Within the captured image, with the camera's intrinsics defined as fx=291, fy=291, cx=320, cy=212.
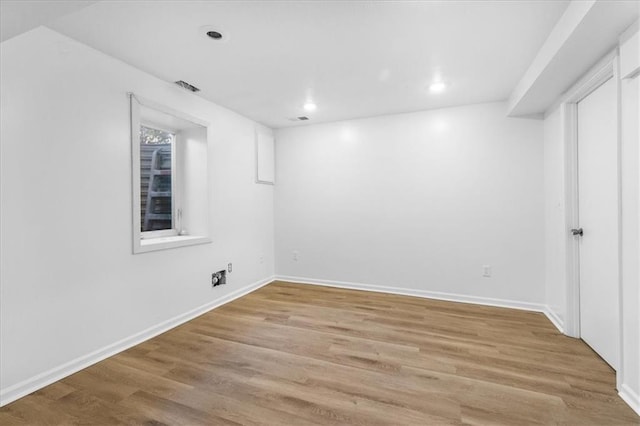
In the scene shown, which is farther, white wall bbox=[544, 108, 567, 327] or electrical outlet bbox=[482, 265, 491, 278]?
electrical outlet bbox=[482, 265, 491, 278]

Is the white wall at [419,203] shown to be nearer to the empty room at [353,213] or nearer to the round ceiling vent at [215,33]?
the empty room at [353,213]

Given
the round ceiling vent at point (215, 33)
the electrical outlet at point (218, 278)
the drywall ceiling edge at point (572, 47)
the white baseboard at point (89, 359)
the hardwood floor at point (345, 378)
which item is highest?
the round ceiling vent at point (215, 33)

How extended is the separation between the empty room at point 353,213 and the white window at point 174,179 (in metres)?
0.03

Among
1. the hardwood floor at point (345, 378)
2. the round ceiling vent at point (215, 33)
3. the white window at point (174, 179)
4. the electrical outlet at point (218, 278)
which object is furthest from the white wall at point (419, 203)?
the round ceiling vent at point (215, 33)

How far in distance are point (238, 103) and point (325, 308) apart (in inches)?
102

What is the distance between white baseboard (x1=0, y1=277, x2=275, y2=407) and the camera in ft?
5.87

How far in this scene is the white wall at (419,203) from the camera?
3287 mm

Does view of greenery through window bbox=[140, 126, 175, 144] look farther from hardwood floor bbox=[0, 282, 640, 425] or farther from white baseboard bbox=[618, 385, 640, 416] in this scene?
white baseboard bbox=[618, 385, 640, 416]

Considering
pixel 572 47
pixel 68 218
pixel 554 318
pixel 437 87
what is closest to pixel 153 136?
pixel 68 218

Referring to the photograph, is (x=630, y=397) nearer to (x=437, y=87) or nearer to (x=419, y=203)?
(x=419, y=203)

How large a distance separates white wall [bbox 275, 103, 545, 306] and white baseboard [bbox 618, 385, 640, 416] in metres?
1.62

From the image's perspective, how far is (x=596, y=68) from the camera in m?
2.06

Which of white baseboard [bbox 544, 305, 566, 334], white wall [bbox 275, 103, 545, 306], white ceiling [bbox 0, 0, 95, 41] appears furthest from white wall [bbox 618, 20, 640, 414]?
white ceiling [bbox 0, 0, 95, 41]

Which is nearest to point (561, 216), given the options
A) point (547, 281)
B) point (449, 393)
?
point (547, 281)
